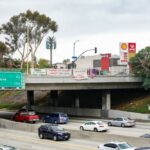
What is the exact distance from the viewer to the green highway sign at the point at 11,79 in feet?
212

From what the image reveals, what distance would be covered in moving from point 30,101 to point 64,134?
161 ft

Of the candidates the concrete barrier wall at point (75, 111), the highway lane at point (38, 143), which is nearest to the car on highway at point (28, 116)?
the highway lane at point (38, 143)

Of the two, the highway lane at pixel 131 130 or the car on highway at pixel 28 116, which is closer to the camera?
the highway lane at pixel 131 130

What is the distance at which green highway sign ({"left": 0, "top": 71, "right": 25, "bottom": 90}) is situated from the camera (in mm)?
64625

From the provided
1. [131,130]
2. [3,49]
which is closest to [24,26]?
[3,49]

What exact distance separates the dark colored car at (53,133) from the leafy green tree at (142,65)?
105 ft

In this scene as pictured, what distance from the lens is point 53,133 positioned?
50.2 m

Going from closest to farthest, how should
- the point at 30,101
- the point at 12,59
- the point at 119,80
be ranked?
1. the point at 119,80
2. the point at 30,101
3. the point at 12,59

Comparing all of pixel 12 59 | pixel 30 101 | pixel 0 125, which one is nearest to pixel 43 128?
pixel 0 125

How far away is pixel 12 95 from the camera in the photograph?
120 meters

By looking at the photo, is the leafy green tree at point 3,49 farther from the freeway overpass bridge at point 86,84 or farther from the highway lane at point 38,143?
the highway lane at point 38,143

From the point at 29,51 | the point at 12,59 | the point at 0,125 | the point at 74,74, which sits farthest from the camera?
A: the point at 12,59

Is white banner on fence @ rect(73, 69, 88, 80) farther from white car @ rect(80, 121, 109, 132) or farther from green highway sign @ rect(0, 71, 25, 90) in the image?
white car @ rect(80, 121, 109, 132)

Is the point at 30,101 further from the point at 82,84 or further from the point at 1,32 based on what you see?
the point at 1,32
